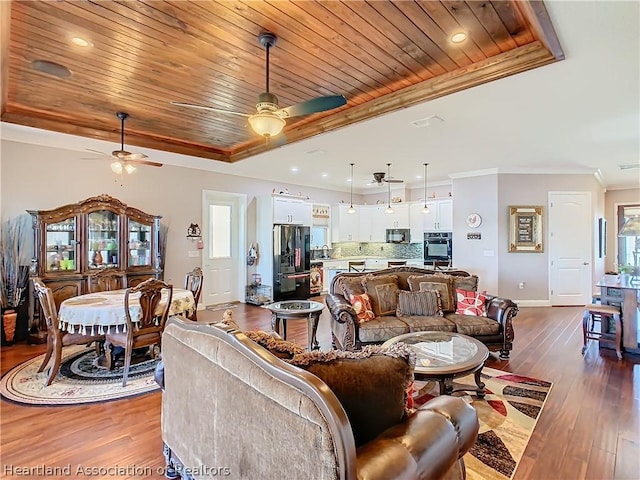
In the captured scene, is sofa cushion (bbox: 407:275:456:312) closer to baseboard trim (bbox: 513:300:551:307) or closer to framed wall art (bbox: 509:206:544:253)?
framed wall art (bbox: 509:206:544:253)

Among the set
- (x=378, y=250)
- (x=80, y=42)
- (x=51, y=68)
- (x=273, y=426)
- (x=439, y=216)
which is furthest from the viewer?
(x=378, y=250)

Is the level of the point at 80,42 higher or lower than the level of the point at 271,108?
higher

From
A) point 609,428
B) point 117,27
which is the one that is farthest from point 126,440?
point 609,428

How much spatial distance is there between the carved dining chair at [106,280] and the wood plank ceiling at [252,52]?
2053mm

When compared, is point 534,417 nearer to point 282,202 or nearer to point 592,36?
point 592,36

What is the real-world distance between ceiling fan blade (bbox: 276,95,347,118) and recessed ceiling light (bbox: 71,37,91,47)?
1668 millimetres

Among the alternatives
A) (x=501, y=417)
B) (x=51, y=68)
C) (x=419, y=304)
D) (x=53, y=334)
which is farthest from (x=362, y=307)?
(x=51, y=68)

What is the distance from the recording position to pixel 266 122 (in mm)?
2742

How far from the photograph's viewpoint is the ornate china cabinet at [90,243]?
4566mm

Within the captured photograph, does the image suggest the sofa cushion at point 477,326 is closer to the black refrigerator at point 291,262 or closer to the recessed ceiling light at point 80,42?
the black refrigerator at point 291,262

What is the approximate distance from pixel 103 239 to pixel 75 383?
2.51m

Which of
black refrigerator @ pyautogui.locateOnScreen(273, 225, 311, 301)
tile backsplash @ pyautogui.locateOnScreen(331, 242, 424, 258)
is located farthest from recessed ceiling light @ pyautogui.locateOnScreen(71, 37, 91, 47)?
tile backsplash @ pyautogui.locateOnScreen(331, 242, 424, 258)

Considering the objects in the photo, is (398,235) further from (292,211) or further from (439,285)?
(439,285)

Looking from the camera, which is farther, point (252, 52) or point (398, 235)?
point (398, 235)
